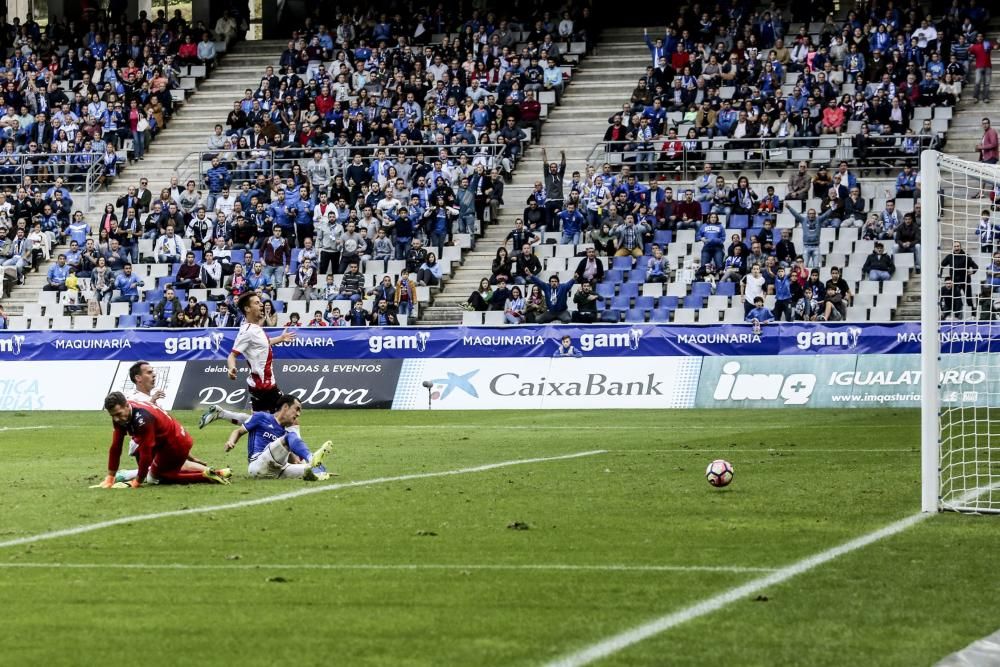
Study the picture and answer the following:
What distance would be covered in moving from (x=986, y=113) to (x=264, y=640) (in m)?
34.6

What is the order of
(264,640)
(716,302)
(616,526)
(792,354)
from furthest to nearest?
(716,302) < (792,354) < (616,526) < (264,640)

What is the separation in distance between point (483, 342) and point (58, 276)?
13.4 m

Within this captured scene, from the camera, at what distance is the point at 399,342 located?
31.0 meters

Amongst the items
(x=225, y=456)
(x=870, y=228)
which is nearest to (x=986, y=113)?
(x=870, y=228)

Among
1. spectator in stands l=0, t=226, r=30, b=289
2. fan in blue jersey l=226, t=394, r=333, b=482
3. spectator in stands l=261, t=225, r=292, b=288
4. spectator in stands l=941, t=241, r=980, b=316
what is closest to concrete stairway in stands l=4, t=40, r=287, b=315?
spectator in stands l=0, t=226, r=30, b=289

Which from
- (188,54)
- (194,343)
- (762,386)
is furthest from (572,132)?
(762,386)

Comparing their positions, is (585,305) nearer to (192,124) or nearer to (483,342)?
(483,342)

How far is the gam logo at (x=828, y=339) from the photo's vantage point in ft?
95.7

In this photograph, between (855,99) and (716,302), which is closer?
(716,302)

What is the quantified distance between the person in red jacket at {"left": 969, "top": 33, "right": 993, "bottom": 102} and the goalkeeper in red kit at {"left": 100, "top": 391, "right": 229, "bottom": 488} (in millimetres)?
28472

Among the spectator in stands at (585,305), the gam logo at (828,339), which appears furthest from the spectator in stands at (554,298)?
the gam logo at (828,339)

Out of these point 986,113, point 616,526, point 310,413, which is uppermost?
point 986,113

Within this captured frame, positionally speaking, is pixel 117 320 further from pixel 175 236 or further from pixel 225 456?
pixel 225 456

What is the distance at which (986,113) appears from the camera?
38844 mm
